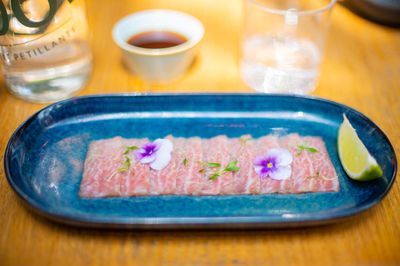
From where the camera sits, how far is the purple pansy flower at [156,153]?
1.26 metres

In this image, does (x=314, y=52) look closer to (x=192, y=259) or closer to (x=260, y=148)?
(x=260, y=148)

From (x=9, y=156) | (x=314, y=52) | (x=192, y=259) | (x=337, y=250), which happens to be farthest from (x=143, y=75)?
(x=337, y=250)

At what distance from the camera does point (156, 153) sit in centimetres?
128

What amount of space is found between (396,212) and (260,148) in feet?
1.55

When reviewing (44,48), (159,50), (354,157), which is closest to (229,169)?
(354,157)

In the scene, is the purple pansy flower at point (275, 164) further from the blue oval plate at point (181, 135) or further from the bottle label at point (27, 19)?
the bottle label at point (27, 19)

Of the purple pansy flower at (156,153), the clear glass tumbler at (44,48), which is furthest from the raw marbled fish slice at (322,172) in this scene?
the clear glass tumbler at (44,48)

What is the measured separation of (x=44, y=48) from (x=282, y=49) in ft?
3.19

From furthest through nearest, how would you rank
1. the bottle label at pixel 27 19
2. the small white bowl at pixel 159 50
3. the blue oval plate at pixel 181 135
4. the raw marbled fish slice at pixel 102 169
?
the small white bowl at pixel 159 50
the bottle label at pixel 27 19
the raw marbled fish slice at pixel 102 169
the blue oval plate at pixel 181 135

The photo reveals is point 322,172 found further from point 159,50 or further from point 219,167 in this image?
point 159,50

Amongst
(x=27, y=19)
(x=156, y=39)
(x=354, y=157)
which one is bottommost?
(x=354, y=157)

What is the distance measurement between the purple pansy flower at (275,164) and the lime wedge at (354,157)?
0.62 feet

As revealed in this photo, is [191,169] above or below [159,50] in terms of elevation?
below

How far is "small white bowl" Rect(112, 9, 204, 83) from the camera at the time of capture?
1483 mm
